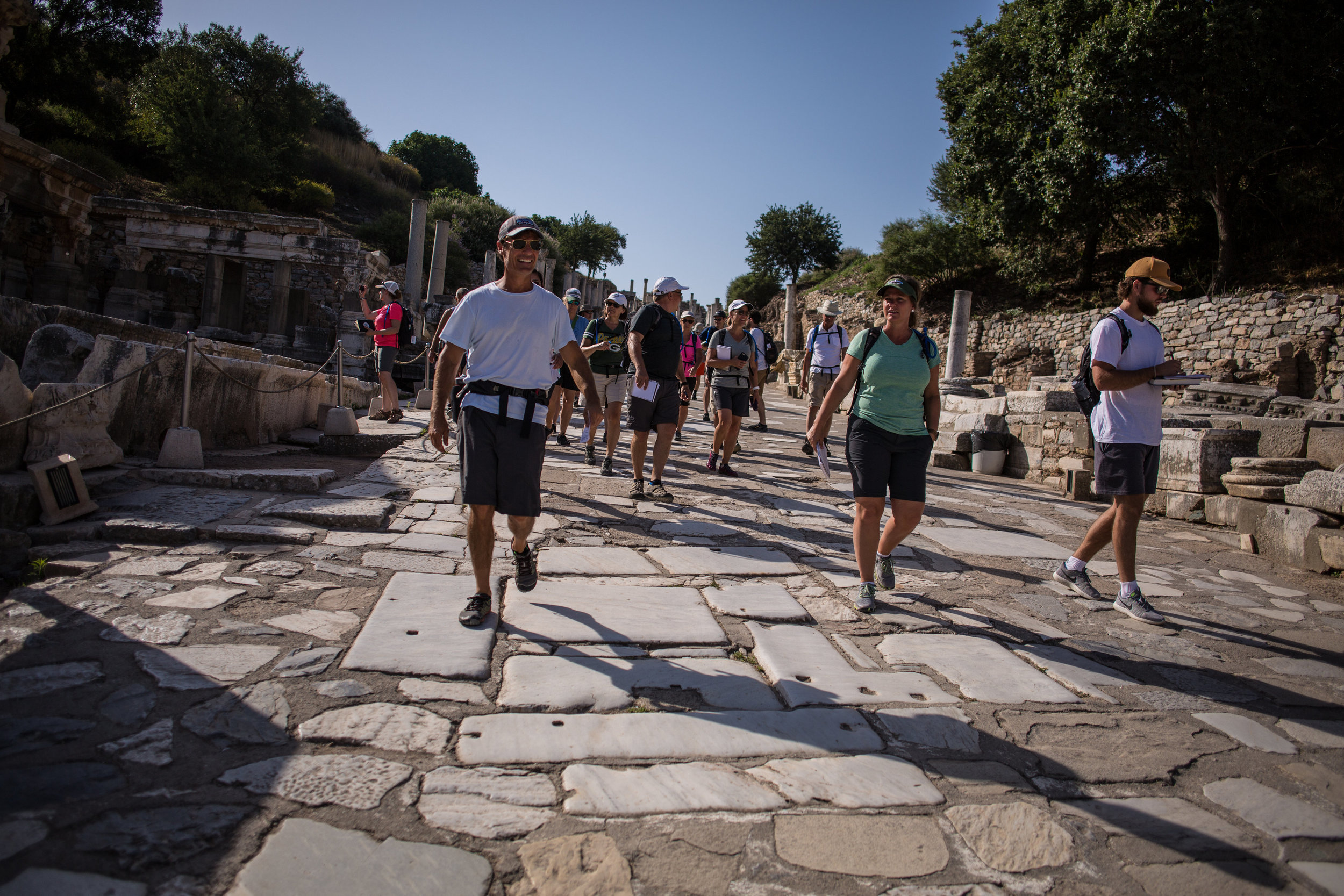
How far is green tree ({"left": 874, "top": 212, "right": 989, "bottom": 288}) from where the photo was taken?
28000mm

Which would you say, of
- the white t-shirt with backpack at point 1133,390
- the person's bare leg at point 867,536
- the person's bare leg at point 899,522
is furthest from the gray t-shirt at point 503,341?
the white t-shirt with backpack at point 1133,390

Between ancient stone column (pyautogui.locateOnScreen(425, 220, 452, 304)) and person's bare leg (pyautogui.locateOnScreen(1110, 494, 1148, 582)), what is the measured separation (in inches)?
820

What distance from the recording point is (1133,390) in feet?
12.2

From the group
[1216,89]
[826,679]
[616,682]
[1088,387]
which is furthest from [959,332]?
[616,682]

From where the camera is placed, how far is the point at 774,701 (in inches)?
101

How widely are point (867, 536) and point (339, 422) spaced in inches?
228

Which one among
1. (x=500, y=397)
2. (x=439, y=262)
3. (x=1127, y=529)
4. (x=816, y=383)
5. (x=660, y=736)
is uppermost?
(x=439, y=262)

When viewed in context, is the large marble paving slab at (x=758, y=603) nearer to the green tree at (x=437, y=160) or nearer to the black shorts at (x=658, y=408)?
the black shorts at (x=658, y=408)

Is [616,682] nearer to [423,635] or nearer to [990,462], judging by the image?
[423,635]

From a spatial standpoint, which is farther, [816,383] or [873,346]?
[816,383]

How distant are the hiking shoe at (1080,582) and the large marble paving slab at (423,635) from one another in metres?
3.19

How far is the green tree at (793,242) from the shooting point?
47.4 m

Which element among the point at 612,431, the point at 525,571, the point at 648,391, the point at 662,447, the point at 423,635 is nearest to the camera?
the point at 423,635

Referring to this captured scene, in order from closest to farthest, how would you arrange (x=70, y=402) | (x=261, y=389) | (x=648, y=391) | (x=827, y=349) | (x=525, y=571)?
(x=525, y=571), (x=70, y=402), (x=648, y=391), (x=261, y=389), (x=827, y=349)
